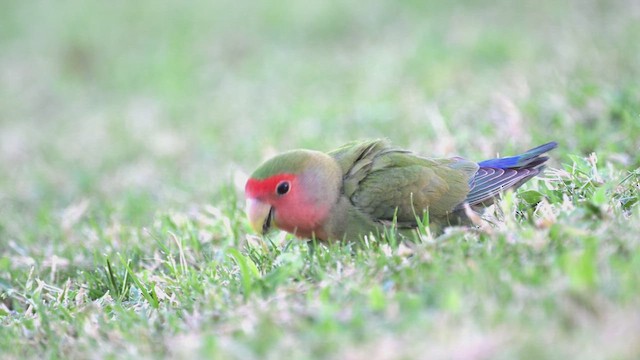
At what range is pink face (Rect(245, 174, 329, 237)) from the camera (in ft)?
12.1

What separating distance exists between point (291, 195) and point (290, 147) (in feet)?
9.56

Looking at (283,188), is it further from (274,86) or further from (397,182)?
(274,86)

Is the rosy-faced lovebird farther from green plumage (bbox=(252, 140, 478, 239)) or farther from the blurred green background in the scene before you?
the blurred green background

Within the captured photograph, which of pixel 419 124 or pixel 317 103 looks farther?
pixel 317 103

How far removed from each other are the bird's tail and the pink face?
2.56ft

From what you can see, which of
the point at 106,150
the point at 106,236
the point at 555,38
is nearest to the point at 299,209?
the point at 106,236

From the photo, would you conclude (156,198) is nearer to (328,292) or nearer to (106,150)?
(106,150)

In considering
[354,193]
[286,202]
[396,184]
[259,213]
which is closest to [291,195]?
[286,202]

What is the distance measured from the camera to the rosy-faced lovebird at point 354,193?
12.1 feet

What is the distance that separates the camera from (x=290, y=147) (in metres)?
6.58

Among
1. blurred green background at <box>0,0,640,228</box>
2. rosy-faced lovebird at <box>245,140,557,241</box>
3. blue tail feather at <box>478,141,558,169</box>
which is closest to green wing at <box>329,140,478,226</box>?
rosy-faced lovebird at <box>245,140,557,241</box>

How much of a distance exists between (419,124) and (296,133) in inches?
47.0

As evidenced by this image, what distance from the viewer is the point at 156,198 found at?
6156 millimetres

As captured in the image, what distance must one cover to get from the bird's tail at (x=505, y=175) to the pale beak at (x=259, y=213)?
974mm
